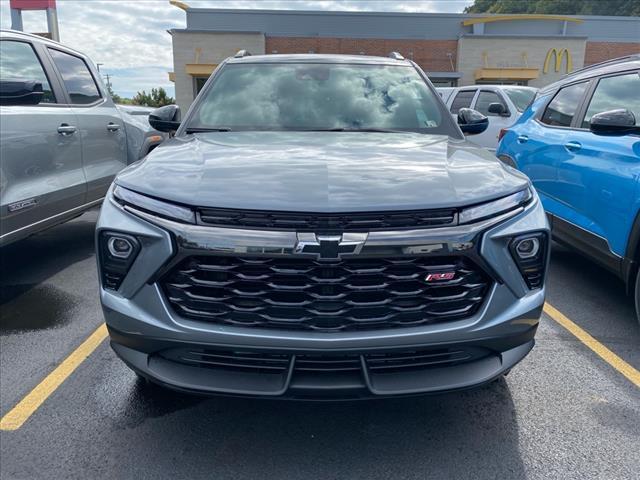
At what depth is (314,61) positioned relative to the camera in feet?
12.7

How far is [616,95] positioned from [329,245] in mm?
3334

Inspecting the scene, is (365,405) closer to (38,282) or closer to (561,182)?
(561,182)

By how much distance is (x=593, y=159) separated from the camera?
3979 millimetres

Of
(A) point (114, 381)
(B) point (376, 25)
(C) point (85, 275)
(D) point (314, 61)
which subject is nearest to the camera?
(A) point (114, 381)

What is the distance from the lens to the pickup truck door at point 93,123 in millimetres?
5070

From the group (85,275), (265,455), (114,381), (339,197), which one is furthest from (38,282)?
(339,197)

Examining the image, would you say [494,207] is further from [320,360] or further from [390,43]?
[390,43]

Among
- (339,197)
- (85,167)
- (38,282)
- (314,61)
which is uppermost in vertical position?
(314,61)

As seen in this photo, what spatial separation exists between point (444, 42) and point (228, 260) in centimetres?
3049

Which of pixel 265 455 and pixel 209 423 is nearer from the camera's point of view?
pixel 265 455

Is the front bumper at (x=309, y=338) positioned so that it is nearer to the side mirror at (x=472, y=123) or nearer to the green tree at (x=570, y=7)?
the side mirror at (x=472, y=123)

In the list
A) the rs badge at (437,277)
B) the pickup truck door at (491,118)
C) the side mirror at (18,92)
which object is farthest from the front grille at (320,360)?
the pickup truck door at (491,118)

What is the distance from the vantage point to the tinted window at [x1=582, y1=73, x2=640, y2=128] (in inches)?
153

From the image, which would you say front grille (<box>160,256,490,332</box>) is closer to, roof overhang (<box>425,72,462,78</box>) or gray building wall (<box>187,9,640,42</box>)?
roof overhang (<box>425,72,462,78</box>)
